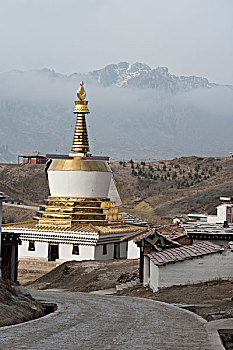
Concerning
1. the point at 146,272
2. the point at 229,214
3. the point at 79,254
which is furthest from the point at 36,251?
the point at 146,272

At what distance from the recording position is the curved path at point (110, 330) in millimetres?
9273

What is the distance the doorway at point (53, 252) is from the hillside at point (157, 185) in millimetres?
42061

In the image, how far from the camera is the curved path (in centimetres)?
927

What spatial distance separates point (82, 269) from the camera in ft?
110

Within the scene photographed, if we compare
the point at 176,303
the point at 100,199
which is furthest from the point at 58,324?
the point at 100,199

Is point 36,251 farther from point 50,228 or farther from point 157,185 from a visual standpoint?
point 157,185

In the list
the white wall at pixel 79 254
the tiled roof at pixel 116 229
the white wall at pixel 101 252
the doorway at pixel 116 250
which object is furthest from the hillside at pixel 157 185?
the white wall at pixel 79 254

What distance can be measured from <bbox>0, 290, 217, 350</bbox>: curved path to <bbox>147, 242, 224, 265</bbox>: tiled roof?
5.93 metres

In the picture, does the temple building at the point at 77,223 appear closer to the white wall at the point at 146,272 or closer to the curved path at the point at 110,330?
the white wall at the point at 146,272

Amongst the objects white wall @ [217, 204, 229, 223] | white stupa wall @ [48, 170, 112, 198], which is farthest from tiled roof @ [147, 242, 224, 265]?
white stupa wall @ [48, 170, 112, 198]

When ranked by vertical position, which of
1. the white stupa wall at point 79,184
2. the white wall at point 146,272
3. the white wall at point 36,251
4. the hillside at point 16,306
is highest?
the white stupa wall at point 79,184

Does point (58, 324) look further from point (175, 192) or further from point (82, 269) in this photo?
point (175, 192)

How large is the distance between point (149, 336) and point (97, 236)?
28698mm

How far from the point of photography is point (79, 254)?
3953 centimetres
